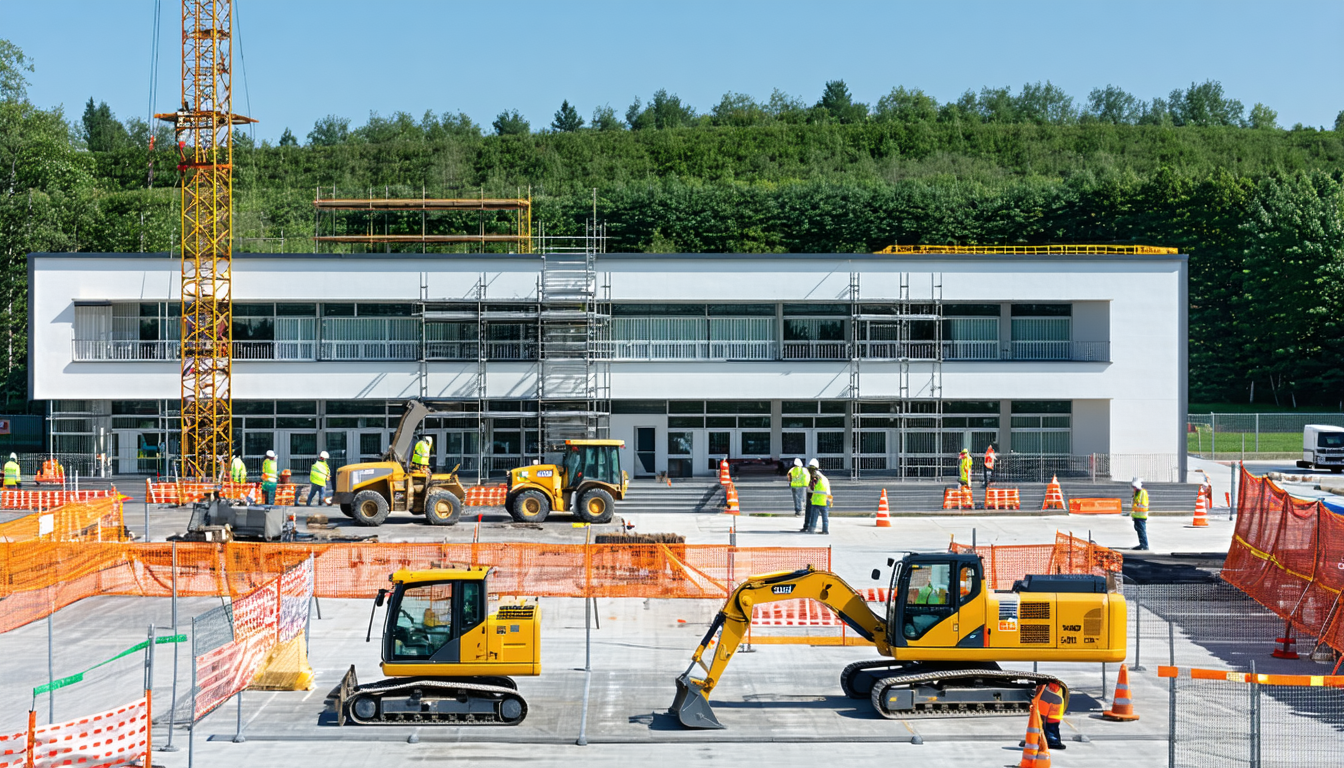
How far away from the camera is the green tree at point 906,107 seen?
399 feet

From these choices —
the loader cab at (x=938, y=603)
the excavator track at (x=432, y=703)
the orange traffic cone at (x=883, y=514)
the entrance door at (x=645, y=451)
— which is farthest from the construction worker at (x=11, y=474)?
the loader cab at (x=938, y=603)

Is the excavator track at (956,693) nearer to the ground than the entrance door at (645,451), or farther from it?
nearer to the ground

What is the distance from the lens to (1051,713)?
1323cm

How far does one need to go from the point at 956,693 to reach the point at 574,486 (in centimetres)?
1795

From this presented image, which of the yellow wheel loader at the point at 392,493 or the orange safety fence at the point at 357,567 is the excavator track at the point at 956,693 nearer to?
the orange safety fence at the point at 357,567

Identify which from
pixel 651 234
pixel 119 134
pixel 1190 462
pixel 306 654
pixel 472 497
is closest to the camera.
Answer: pixel 306 654

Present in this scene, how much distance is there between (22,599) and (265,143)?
91.6 meters

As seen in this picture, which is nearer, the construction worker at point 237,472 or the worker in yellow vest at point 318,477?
the worker in yellow vest at point 318,477

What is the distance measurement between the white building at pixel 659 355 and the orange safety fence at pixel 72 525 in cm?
1237

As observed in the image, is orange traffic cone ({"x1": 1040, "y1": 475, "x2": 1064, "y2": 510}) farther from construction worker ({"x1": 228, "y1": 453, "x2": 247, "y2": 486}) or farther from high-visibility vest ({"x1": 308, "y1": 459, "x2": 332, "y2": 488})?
construction worker ({"x1": 228, "y1": 453, "x2": 247, "y2": 486})

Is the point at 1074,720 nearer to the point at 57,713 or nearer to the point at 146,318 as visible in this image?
the point at 57,713

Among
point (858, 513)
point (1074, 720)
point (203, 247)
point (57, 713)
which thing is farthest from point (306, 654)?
point (203, 247)

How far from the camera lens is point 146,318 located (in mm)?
41750

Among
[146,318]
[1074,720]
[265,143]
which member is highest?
[265,143]
